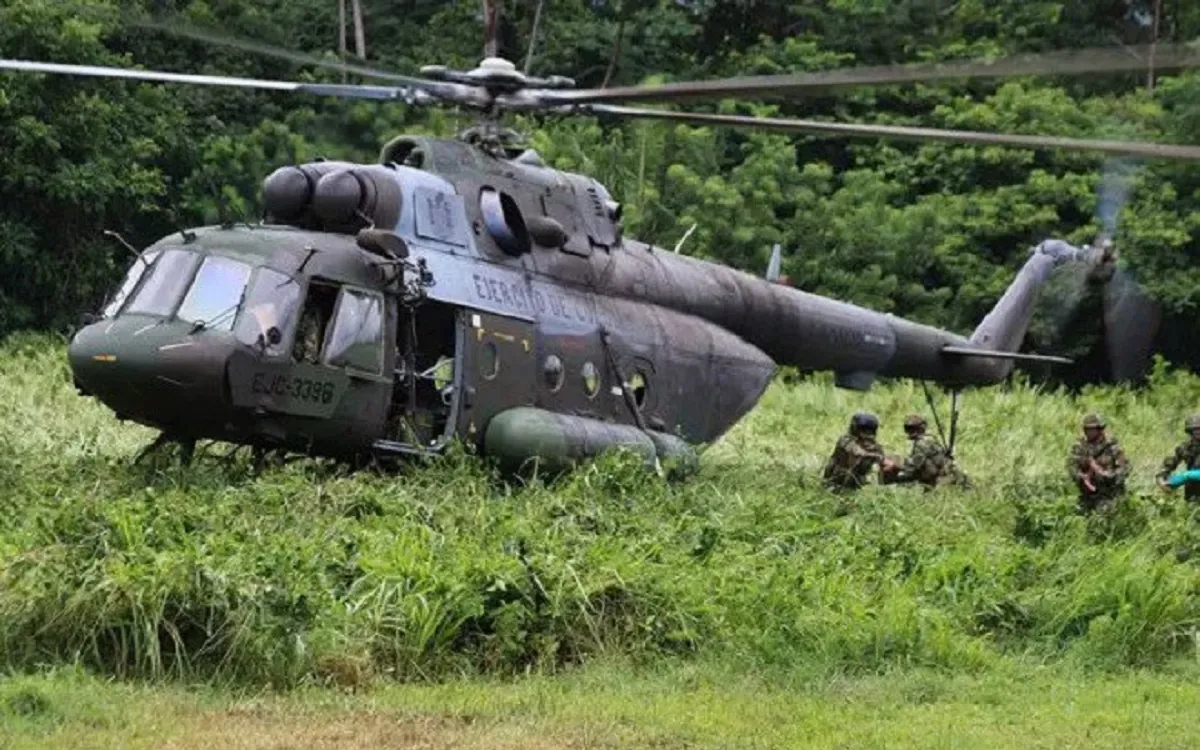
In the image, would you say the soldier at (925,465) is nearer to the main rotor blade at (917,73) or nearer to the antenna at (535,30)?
the main rotor blade at (917,73)

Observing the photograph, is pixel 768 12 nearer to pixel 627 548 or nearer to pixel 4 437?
pixel 4 437

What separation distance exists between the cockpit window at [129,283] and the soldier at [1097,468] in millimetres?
6302

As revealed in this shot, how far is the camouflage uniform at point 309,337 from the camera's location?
40.4 ft

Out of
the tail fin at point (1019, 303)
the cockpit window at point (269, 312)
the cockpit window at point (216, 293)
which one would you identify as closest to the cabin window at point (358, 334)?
the cockpit window at point (269, 312)

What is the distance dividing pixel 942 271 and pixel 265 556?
1087 inches

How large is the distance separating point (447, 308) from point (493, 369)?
0.52m

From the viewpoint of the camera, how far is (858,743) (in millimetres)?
8156

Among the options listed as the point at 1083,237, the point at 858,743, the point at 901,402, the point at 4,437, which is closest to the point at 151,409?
the point at 4,437

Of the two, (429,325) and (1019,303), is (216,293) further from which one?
(1019,303)

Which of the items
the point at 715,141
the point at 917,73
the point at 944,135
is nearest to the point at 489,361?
the point at 944,135

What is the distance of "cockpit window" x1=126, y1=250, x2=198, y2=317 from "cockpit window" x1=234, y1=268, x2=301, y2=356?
44 cm

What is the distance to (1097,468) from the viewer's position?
13.8 metres

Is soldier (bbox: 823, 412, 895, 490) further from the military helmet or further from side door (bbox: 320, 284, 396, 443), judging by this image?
side door (bbox: 320, 284, 396, 443)

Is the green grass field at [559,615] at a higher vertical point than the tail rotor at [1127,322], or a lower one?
higher
